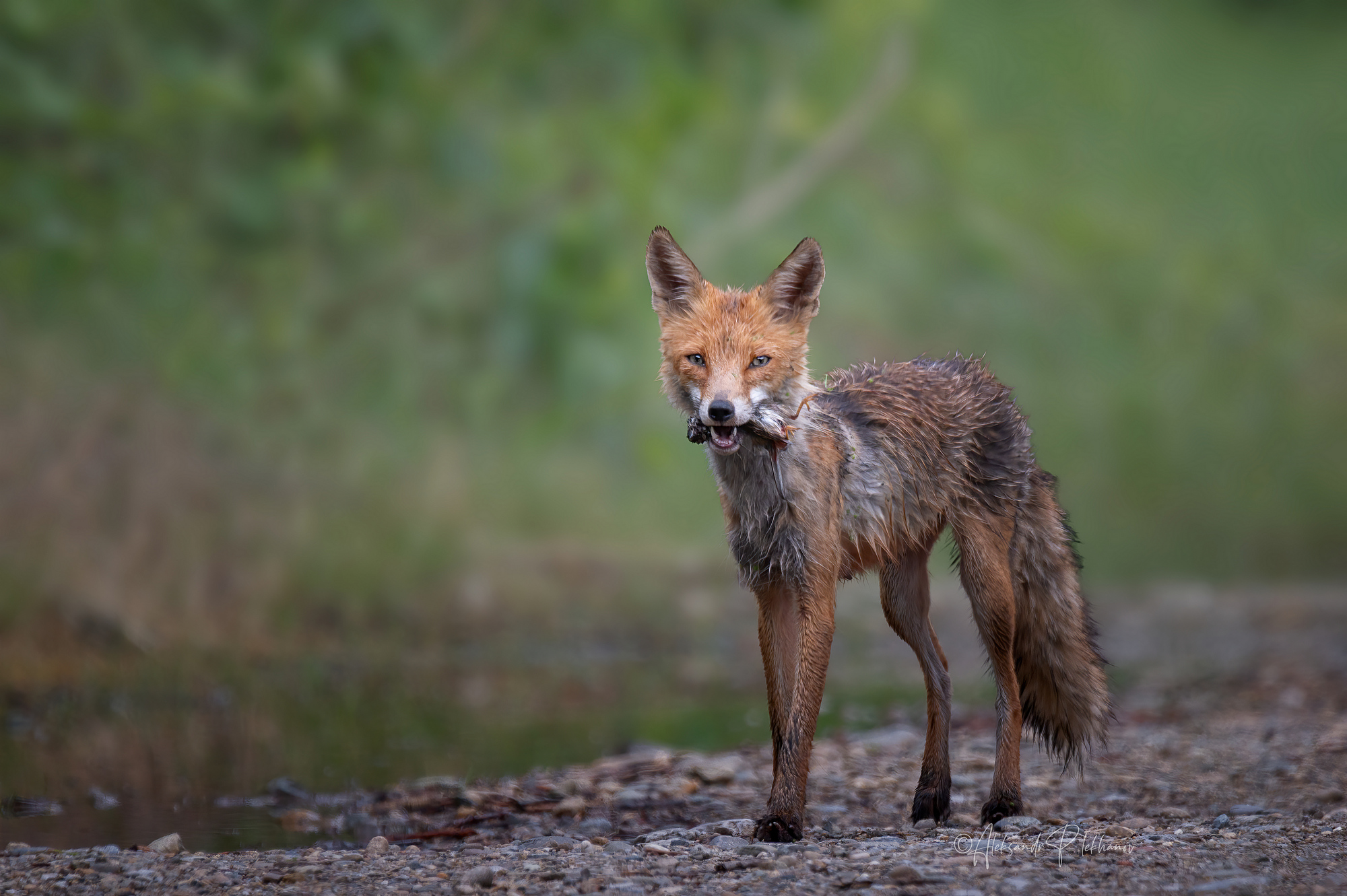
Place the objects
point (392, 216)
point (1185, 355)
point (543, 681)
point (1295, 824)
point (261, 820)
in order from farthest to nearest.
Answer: point (1185, 355), point (392, 216), point (543, 681), point (261, 820), point (1295, 824)

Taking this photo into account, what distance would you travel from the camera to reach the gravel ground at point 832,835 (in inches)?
150

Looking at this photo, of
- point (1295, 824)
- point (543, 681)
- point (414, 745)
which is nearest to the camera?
point (1295, 824)

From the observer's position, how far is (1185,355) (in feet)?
63.6

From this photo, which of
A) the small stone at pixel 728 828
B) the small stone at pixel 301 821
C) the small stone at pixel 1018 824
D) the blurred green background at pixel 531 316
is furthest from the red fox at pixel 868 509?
the blurred green background at pixel 531 316

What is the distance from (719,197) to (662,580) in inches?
233

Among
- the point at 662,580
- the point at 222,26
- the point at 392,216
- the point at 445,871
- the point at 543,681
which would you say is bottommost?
the point at 445,871

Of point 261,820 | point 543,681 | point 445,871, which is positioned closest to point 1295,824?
point 445,871

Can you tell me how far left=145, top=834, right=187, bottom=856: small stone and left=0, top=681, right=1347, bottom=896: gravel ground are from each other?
0.06ft

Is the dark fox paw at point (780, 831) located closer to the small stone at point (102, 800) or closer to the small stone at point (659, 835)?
the small stone at point (659, 835)

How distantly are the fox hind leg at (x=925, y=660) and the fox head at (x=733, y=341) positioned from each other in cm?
107

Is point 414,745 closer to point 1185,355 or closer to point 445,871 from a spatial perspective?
point 445,871

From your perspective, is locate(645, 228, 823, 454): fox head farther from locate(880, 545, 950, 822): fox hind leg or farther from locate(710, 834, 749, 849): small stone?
locate(710, 834, 749, 849): small stone

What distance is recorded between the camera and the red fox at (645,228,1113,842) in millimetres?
4566

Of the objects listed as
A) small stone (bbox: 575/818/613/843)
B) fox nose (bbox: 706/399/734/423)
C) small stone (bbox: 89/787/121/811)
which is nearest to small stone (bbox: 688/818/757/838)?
small stone (bbox: 575/818/613/843)
